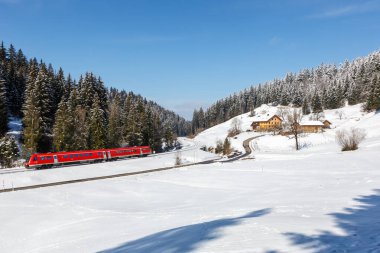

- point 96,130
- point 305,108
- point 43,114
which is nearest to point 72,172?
point 96,130

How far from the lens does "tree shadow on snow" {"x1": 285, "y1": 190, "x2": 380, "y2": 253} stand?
8.41 metres

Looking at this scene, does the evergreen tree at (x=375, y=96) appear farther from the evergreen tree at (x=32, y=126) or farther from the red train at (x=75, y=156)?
the evergreen tree at (x=32, y=126)

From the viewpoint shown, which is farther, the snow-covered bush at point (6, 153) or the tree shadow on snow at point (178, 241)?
the snow-covered bush at point (6, 153)

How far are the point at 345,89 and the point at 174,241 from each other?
6124 inches

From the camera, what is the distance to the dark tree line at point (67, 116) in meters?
52.9

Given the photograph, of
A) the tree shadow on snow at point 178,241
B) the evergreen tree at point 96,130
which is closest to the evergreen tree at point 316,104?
the evergreen tree at point 96,130

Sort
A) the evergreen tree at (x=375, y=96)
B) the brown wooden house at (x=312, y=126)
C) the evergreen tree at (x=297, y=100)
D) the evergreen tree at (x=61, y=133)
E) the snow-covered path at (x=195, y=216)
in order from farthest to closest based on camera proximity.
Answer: the evergreen tree at (x=297, y=100)
the brown wooden house at (x=312, y=126)
the evergreen tree at (x=375, y=96)
the evergreen tree at (x=61, y=133)
the snow-covered path at (x=195, y=216)

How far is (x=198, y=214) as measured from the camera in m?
17.3

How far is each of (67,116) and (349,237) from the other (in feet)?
169

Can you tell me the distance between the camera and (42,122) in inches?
2096

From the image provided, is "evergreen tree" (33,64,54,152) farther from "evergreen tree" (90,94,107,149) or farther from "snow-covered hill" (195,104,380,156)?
"snow-covered hill" (195,104,380,156)

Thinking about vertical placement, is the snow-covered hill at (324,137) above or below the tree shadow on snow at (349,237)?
above

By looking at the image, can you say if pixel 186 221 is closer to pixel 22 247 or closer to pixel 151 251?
pixel 151 251

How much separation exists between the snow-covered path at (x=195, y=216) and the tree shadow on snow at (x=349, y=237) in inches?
1.0
